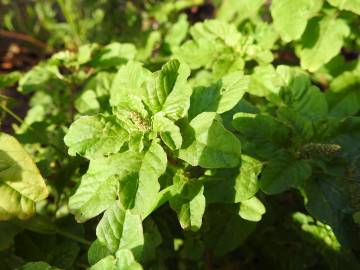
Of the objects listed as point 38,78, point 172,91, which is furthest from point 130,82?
point 38,78

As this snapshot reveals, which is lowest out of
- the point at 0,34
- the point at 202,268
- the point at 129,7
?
the point at 202,268

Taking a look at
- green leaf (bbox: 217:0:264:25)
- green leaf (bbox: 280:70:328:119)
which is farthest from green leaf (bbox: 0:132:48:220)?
green leaf (bbox: 217:0:264:25)

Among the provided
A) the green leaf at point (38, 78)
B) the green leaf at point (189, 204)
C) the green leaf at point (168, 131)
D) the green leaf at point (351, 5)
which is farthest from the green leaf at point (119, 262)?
the green leaf at point (351, 5)

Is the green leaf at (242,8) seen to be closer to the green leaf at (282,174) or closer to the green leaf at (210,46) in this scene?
the green leaf at (210,46)

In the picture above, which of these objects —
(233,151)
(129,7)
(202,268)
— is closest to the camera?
(233,151)

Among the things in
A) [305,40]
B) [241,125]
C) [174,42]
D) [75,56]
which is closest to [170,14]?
[174,42]

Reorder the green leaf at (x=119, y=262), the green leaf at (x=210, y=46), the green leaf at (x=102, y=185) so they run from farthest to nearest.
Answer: the green leaf at (x=210, y=46)
the green leaf at (x=102, y=185)
the green leaf at (x=119, y=262)

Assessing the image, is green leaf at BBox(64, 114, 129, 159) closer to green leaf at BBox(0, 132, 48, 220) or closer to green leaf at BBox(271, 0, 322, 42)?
green leaf at BBox(0, 132, 48, 220)

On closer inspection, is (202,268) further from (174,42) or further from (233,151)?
A: (174,42)
